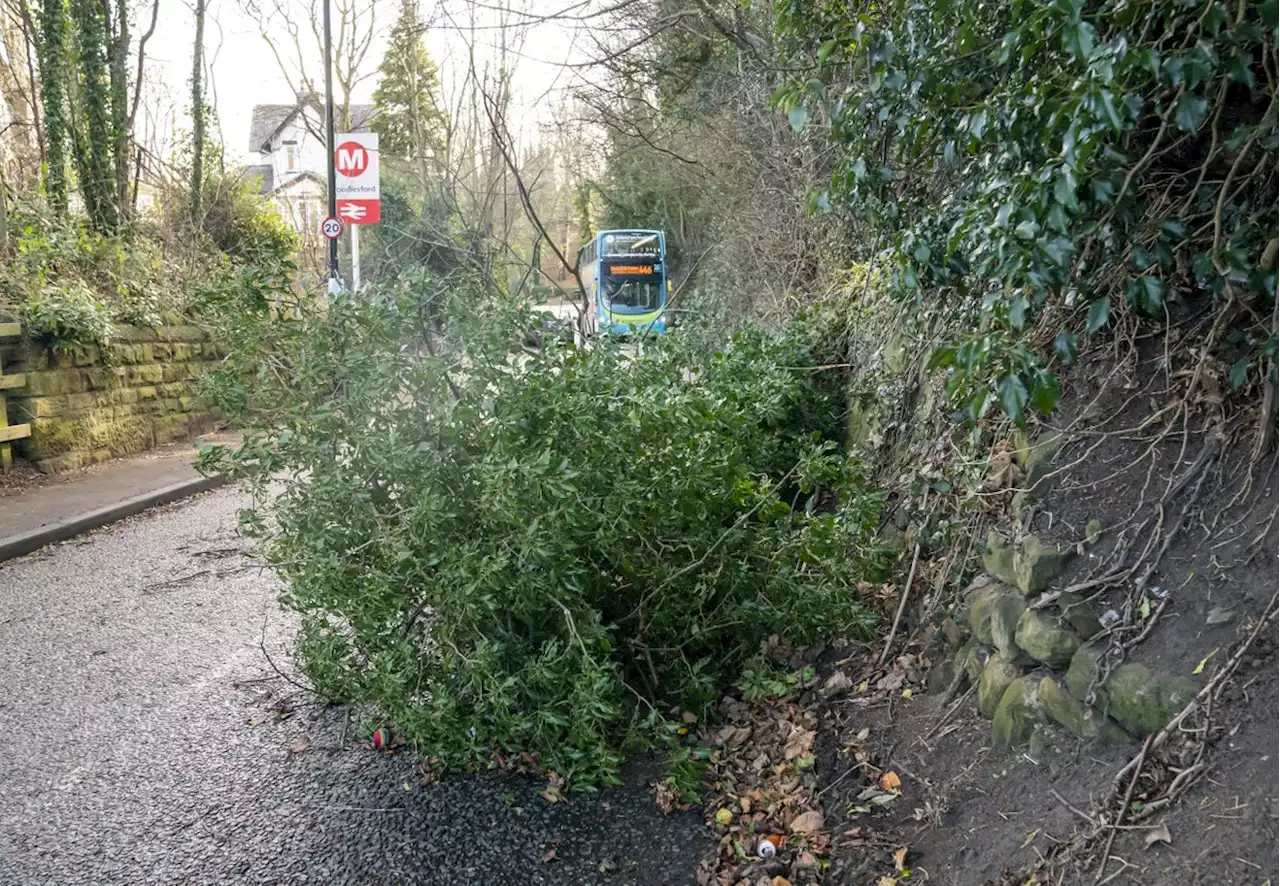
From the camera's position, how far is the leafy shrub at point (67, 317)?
9398 mm

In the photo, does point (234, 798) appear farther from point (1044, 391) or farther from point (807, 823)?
point (1044, 391)

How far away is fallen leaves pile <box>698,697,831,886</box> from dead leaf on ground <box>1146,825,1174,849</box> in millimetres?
1067

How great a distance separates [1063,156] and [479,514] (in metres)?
2.30

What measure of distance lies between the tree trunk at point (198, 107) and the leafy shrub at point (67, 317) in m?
5.53

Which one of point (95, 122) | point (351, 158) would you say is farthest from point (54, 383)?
point (351, 158)

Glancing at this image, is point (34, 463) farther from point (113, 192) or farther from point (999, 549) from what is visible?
point (999, 549)

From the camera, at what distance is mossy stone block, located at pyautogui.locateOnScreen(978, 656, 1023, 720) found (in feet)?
10.7

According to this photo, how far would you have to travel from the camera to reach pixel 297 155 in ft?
154

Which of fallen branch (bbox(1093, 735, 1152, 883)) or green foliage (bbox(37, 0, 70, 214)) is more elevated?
green foliage (bbox(37, 0, 70, 214))

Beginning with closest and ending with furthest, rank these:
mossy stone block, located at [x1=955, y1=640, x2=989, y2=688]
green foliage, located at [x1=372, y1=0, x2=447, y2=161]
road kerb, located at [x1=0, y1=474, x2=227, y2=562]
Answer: mossy stone block, located at [x1=955, y1=640, x2=989, y2=688] → road kerb, located at [x1=0, y1=474, x2=227, y2=562] → green foliage, located at [x1=372, y1=0, x2=447, y2=161]

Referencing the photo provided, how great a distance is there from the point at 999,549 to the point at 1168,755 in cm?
113

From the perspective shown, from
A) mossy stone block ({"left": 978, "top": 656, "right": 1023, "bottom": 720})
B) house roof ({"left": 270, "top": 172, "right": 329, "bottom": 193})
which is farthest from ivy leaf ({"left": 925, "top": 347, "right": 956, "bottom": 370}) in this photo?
house roof ({"left": 270, "top": 172, "right": 329, "bottom": 193})

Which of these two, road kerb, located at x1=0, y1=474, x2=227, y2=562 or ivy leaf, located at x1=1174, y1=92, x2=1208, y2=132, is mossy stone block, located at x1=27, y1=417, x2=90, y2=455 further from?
ivy leaf, located at x1=1174, y1=92, x2=1208, y2=132

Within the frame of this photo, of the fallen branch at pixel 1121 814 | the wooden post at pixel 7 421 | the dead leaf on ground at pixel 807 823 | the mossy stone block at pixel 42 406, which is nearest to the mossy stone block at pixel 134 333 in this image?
the mossy stone block at pixel 42 406
